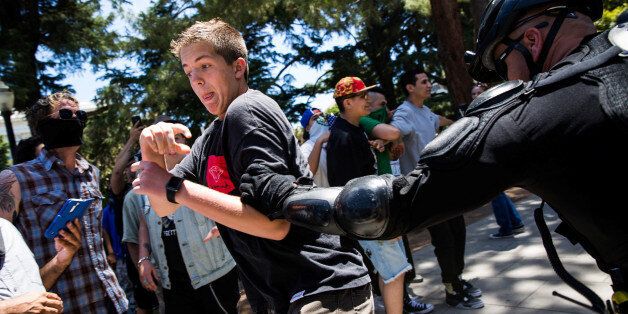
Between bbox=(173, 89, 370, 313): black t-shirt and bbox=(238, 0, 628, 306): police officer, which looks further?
bbox=(173, 89, 370, 313): black t-shirt

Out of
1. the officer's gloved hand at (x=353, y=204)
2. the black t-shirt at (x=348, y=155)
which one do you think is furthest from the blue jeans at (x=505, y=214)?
the officer's gloved hand at (x=353, y=204)

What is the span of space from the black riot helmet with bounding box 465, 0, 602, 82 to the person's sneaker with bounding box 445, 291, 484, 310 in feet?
10.4

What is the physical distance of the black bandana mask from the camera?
10.8ft

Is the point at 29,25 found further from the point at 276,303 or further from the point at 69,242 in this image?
the point at 276,303

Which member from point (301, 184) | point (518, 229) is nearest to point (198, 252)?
point (301, 184)

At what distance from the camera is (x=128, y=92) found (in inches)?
513

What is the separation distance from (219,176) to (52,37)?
15.1 meters

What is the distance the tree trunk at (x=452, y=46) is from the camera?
8781 mm

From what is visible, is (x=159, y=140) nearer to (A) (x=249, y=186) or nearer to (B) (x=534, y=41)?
(A) (x=249, y=186)

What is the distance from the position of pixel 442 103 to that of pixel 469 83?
10570 millimetres

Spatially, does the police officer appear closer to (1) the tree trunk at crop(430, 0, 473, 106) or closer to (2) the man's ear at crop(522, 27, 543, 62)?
(2) the man's ear at crop(522, 27, 543, 62)

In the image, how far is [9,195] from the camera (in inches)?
114

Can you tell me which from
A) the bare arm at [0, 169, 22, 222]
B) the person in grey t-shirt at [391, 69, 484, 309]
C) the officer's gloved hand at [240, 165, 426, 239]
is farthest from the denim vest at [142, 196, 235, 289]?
the officer's gloved hand at [240, 165, 426, 239]

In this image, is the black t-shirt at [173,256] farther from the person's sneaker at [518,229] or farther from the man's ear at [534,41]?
the person's sneaker at [518,229]
